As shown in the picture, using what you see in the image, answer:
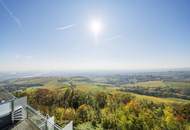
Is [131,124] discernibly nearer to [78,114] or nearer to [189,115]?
[78,114]

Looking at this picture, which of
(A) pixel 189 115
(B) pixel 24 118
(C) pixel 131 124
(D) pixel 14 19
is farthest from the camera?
(A) pixel 189 115

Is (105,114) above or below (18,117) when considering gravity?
below

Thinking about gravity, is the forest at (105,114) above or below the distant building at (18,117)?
below

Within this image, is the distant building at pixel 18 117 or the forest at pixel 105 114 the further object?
the forest at pixel 105 114

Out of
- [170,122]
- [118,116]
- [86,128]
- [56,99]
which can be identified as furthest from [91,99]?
[170,122]

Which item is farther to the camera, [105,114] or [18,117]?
[105,114]

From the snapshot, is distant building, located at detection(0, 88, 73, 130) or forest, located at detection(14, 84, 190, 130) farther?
forest, located at detection(14, 84, 190, 130)

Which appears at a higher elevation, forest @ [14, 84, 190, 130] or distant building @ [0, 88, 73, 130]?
distant building @ [0, 88, 73, 130]

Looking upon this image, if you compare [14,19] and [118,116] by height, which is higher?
[14,19]
